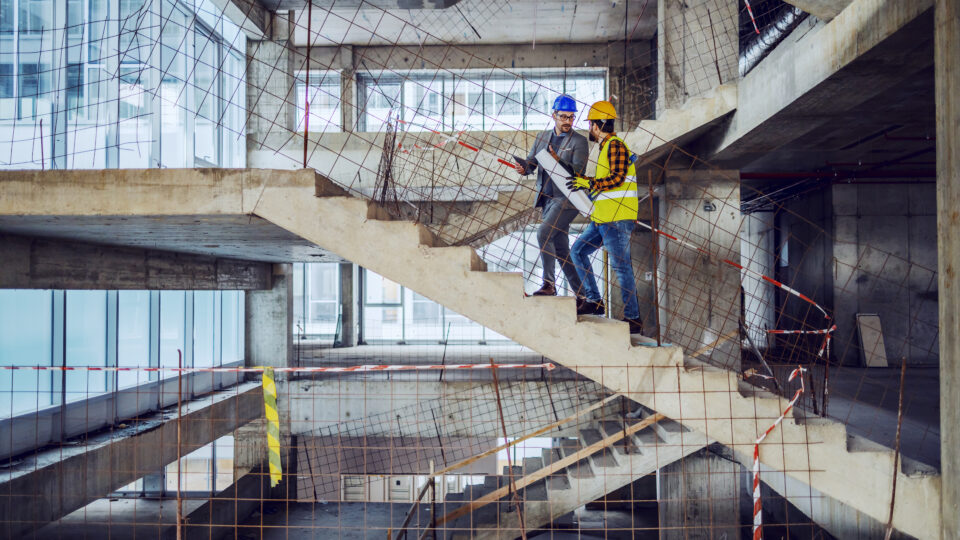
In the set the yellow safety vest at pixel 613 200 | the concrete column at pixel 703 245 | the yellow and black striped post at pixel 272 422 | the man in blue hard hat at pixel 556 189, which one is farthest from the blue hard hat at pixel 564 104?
the concrete column at pixel 703 245

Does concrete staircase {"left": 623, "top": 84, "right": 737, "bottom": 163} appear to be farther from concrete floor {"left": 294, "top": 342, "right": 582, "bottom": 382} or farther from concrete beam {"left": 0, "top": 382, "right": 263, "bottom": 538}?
concrete beam {"left": 0, "top": 382, "right": 263, "bottom": 538}

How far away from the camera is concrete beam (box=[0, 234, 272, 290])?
25.5 feet

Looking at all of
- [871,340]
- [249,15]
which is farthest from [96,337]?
[871,340]

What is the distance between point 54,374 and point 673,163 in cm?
923

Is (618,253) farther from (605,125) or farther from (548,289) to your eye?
(605,125)

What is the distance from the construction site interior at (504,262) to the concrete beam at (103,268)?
0.04 meters

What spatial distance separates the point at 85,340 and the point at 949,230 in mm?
10788

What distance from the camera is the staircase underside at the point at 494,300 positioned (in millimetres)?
5508

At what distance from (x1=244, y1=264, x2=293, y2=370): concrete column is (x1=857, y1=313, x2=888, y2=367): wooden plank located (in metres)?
11.6

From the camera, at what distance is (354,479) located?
2050cm

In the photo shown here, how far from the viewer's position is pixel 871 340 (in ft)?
40.7

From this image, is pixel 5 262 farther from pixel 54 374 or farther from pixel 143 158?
pixel 143 158

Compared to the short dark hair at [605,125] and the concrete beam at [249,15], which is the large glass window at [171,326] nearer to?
the concrete beam at [249,15]

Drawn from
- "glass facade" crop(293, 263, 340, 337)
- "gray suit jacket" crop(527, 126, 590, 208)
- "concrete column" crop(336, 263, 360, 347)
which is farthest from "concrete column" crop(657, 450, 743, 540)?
"glass facade" crop(293, 263, 340, 337)
